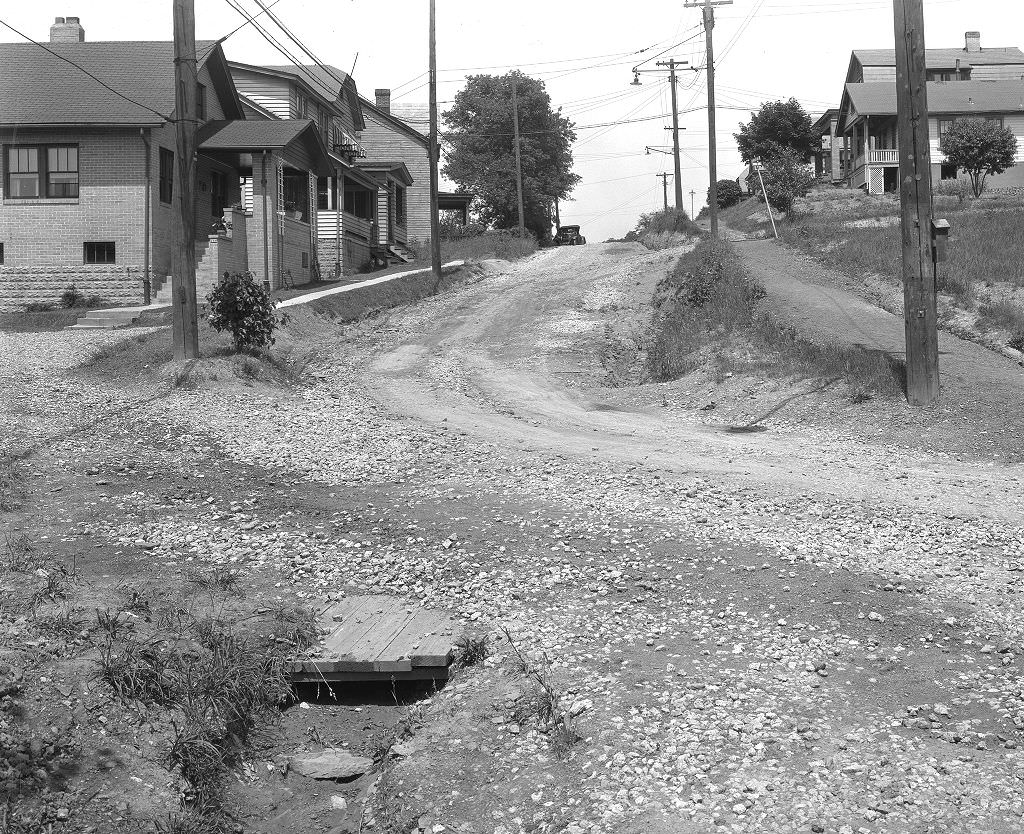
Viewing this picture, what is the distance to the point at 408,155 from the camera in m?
58.8

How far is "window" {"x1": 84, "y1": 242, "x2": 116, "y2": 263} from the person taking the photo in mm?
29422

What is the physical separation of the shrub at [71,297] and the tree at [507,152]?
46.6m

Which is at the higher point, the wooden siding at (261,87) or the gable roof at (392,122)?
the gable roof at (392,122)

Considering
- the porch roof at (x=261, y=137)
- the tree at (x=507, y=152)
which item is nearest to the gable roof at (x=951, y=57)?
the tree at (x=507, y=152)

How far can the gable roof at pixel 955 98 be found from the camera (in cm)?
6166

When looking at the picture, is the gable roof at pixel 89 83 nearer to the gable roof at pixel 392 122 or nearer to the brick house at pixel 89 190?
the brick house at pixel 89 190

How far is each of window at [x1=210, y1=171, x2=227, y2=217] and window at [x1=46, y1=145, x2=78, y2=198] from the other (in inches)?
190

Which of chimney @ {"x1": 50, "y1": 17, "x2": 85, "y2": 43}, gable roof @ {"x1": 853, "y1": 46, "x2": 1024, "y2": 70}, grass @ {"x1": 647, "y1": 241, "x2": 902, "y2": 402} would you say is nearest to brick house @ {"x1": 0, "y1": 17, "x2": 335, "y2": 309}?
chimney @ {"x1": 50, "y1": 17, "x2": 85, "y2": 43}

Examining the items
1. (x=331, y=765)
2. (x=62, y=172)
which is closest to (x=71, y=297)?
(x=62, y=172)

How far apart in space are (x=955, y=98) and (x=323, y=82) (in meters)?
38.0

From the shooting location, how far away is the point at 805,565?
8492mm

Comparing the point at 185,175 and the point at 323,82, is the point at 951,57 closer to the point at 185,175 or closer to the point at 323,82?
the point at 323,82

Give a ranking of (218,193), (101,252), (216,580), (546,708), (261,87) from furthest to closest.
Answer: (261,87) < (218,193) < (101,252) < (216,580) < (546,708)

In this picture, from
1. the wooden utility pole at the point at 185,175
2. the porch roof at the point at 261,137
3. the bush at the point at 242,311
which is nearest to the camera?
the wooden utility pole at the point at 185,175
